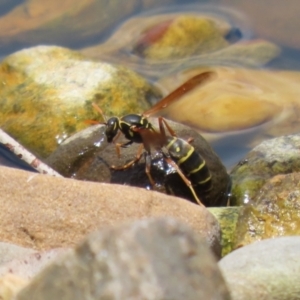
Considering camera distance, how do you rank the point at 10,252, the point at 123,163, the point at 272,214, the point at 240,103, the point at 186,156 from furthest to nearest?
the point at 240,103, the point at 123,163, the point at 186,156, the point at 272,214, the point at 10,252

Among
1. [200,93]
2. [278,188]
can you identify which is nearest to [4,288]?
[278,188]

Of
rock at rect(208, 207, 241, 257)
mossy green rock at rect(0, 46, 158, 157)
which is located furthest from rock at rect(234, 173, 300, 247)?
mossy green rock at rect(0, 46, 158, 157)

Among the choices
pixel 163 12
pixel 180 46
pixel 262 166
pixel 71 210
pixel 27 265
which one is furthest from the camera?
pixel 163 12

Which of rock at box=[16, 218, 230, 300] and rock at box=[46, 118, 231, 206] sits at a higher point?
rock at box=[16, 218, 230, 300]

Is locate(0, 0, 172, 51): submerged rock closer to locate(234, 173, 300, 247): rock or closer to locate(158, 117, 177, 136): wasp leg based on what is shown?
locate(158, 117, 177, 136): wasp leg

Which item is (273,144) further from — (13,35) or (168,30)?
(13,35)

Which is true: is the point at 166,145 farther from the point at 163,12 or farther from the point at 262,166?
the point at 163,12

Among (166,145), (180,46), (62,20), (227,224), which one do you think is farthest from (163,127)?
(62,20)
